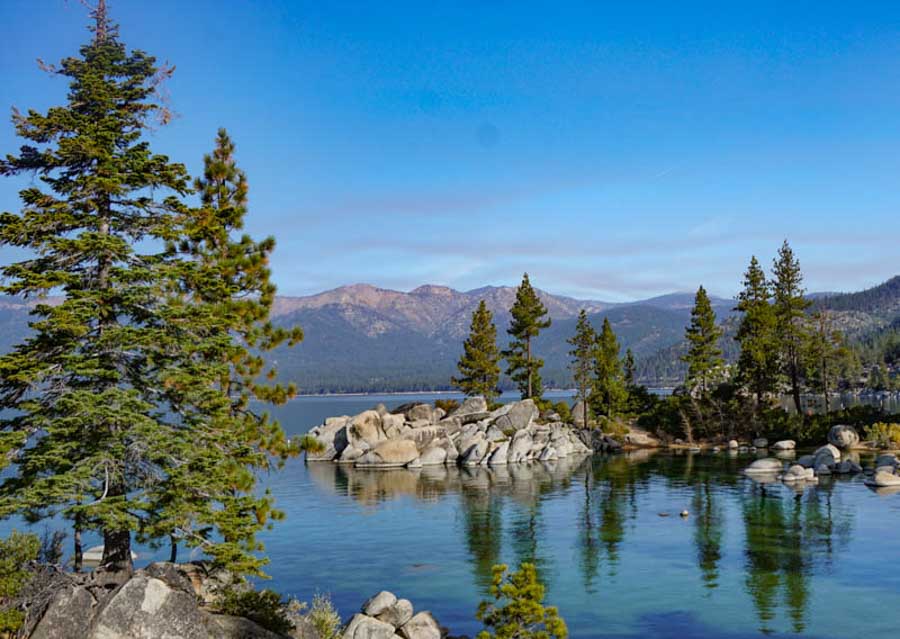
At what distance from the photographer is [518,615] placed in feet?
63.2

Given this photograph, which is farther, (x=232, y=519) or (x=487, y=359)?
(x=487, y=359)

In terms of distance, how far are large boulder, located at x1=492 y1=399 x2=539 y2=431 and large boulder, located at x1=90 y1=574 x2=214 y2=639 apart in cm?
7629

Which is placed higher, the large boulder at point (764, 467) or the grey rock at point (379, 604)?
the grey rock at point (379, 604)

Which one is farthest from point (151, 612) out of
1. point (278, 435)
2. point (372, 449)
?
point (372, 449)

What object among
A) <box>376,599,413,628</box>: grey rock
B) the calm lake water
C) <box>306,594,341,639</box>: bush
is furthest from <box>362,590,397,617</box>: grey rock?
the calm lake water

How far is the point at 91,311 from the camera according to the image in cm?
2031

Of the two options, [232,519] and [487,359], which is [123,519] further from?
[487,359]

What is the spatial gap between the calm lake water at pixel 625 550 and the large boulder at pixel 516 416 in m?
25.5

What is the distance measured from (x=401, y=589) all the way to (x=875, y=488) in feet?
135

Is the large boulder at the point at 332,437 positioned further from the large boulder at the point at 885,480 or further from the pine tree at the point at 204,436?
the pine tree at the point at 204,436

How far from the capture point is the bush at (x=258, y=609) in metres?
20.7

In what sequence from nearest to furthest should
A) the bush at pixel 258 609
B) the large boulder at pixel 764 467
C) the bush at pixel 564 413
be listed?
the bush at pixel 258 609 → the large boulder at pixel 764 467 → the bush at pixel 564 413

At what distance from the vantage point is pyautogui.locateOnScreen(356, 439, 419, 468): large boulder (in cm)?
8500

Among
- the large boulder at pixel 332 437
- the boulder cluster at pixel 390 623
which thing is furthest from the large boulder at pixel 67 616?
the large boulder at pixel 332 437
